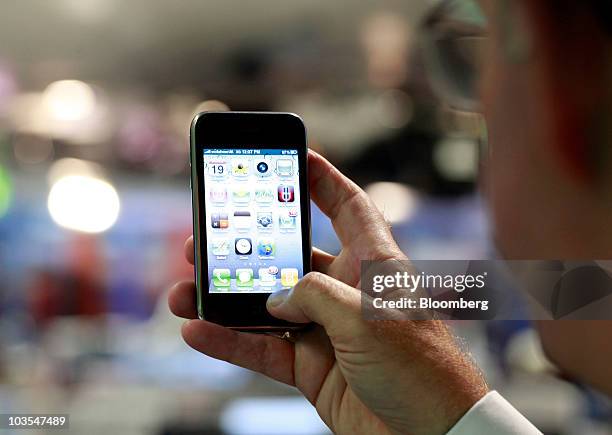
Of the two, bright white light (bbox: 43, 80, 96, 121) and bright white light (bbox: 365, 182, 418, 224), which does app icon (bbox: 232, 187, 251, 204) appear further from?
bright white light (bbox: 365, 182, 418, 224)

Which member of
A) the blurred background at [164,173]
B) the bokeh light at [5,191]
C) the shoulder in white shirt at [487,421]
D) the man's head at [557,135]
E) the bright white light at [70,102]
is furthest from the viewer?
the bokeh light at [5,191]

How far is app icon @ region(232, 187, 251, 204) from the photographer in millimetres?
764

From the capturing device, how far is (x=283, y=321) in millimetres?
738

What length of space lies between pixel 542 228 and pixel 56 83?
3412 mm

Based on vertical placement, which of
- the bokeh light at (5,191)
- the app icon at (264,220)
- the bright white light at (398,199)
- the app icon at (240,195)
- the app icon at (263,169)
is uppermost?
the app icon at (263,169)

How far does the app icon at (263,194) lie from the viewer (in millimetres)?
769

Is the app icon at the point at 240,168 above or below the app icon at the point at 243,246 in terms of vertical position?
above

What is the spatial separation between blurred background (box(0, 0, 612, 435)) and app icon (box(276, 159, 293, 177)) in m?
1.16

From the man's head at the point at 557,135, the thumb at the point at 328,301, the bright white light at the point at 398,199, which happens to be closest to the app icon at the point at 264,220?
the thumb at the point at 328,301

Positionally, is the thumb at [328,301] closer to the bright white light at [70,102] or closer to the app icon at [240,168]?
the app icon at [240,168]

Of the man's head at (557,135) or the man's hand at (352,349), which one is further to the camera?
the man's hand at (352,349)

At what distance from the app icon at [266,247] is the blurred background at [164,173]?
114cm

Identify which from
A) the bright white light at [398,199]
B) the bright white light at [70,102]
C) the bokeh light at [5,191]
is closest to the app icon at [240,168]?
the bright white light at [70,102]

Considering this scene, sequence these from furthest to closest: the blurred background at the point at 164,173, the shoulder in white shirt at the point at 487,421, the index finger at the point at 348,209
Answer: the blurred background at the point at 164,173
the index finger at the point at 348,209
the shoulder in white shirt at the point at 487,421
